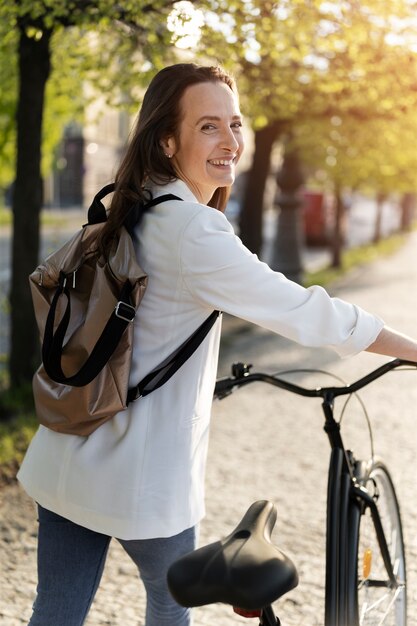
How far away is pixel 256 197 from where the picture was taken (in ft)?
45.4

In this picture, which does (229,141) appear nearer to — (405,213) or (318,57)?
(318,57)

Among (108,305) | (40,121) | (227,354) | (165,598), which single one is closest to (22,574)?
(165,598)

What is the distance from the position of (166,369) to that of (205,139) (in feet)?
1.85

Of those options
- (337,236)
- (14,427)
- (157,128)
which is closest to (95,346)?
(157,128)

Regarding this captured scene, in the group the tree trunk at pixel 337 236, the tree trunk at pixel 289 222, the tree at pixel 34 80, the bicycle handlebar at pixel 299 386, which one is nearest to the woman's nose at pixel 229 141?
the bicycle handlebar at pixel 299 386

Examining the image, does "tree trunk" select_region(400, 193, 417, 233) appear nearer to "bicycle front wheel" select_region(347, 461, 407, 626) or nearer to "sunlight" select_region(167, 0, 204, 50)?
"sunlight" select_region(167, 0, 204, 50)

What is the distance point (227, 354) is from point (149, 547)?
307 inches

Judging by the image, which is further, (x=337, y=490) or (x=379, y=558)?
(x=379, y=558)

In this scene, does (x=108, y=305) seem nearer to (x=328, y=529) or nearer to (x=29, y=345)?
(x=328, y=529)

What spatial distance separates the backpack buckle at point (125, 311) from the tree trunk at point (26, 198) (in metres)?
4.86

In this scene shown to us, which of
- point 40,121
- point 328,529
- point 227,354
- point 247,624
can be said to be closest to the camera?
point 328,529

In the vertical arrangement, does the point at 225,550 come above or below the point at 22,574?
above

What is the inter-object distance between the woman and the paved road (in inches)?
64.4

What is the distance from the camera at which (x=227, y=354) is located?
995 centimetres
